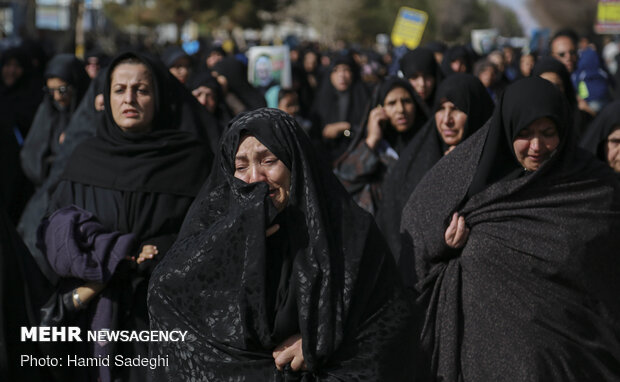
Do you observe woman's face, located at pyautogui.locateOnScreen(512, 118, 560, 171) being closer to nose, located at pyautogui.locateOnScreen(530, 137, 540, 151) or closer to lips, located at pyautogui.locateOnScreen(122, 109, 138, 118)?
nose, located at pyautogui.locateOnScreen(530, 137, 540, 151)

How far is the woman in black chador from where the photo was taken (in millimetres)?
2885

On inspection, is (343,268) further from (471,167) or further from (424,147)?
(424,147)

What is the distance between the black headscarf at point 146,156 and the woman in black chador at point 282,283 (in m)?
1.14

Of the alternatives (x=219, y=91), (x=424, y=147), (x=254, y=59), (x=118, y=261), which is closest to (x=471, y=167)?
(x=424, y=147)

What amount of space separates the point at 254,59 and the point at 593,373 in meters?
7.52

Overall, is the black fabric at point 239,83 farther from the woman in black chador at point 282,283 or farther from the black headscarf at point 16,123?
the woman in black chador at point 282,283

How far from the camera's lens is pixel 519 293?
372 cm

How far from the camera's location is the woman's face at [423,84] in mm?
6641

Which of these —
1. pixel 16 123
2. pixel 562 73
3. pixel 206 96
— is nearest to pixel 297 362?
pixel 562 73

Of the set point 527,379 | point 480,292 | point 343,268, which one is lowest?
point 527,379

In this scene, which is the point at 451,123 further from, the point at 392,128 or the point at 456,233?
the point at 456,233

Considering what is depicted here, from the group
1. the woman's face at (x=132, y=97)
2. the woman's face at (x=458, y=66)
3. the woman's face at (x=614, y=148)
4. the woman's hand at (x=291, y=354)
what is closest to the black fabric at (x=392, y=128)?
the woman's face at (x=614, y=148)

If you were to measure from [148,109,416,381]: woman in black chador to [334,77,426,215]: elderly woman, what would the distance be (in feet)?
8.30

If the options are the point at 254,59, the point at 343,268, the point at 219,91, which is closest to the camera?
the point at 343,268
